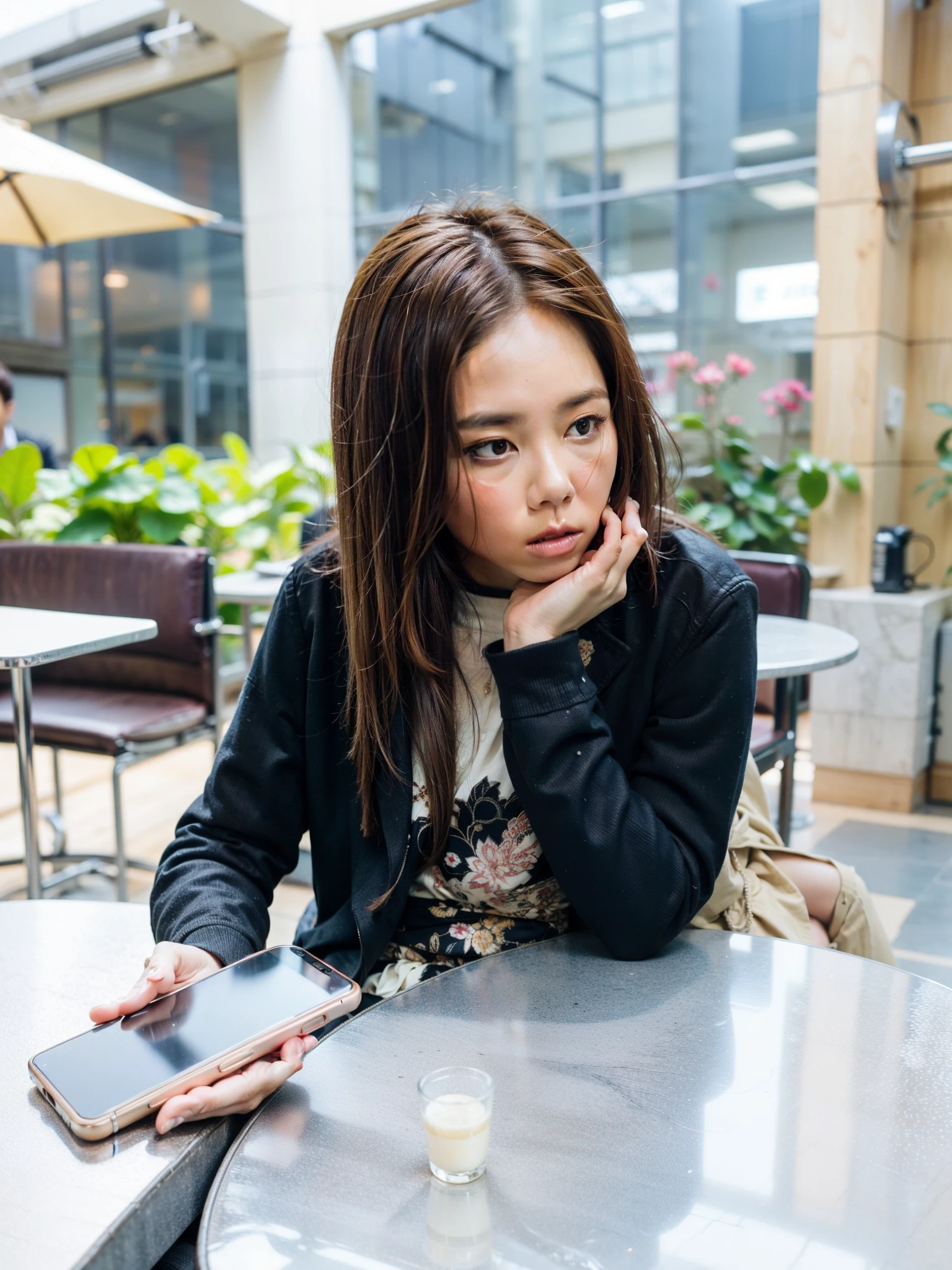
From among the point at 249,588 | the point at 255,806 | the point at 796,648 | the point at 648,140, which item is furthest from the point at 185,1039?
the point at 648,140

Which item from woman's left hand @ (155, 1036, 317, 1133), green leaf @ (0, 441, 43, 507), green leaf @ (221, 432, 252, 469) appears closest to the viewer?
woman's left hand @ (155, 1036, 317, 1133)

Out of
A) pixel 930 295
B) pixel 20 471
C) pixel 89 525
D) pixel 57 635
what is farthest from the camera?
Result: pixel 930 295

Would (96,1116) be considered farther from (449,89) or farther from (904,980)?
(449,89)

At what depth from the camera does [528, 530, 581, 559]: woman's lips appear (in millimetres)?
942

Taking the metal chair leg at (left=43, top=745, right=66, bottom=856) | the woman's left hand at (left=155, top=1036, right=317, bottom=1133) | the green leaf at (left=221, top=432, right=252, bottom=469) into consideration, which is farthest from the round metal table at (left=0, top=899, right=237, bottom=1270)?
the green leaf at (left=221, top=432, right=252, bottom=469)

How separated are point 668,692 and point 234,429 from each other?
8.12m

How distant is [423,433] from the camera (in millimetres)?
935

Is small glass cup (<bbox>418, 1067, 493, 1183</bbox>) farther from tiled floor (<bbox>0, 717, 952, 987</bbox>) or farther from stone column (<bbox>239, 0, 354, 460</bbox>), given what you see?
stone column (<bbox>239, 0, 354, 460</bbox>)

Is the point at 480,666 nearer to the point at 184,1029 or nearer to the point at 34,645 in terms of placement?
the point at 184,1029

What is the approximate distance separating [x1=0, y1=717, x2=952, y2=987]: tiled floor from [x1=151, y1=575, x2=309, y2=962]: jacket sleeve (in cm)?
158

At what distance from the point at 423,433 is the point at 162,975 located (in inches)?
20.1

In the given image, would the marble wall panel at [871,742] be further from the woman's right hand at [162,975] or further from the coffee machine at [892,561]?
the woman's right hand at [162,975]

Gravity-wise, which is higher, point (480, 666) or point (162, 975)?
point (480, 666)

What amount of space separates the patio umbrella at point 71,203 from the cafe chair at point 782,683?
2768 millimetres
